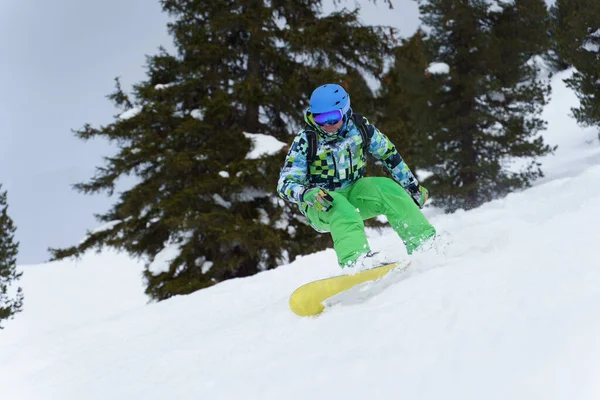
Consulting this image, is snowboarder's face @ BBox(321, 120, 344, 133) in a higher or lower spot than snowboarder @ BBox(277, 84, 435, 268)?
higher

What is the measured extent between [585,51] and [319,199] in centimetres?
1324

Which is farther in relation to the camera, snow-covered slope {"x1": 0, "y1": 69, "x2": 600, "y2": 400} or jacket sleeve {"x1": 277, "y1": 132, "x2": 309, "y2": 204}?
jacket sleeve {"x1": 277, "y1": 132, "x2": 309, "y2": 204}

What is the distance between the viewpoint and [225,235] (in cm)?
889

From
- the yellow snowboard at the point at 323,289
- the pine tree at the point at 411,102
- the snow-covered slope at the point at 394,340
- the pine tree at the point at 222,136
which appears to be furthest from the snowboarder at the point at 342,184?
the pine tree at the point at 411,102

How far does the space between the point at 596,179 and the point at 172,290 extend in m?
7.59

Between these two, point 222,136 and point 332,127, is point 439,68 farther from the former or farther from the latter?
point 332,127

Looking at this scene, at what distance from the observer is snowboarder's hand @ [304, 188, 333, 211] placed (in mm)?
3391

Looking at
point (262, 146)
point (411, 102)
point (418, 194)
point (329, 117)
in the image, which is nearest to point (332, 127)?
point (329, 117)

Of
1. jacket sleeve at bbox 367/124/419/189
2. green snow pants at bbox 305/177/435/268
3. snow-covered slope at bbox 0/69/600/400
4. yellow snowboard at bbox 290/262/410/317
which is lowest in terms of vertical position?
snow-covered slope at bbox 0/69/600/400

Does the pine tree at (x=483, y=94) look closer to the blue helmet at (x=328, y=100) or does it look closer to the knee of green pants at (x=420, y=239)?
the knee of green pants at (x=420, y=239)

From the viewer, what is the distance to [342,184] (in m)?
3.86

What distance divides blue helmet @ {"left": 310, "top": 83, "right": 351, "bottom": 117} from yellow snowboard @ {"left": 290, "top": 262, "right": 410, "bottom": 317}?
1.20 metres

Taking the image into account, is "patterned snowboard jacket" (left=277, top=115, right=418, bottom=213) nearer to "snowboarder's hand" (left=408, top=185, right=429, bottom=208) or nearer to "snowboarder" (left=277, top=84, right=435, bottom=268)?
"snowboarder" (left=277, top=84, right=435, bottom=268)

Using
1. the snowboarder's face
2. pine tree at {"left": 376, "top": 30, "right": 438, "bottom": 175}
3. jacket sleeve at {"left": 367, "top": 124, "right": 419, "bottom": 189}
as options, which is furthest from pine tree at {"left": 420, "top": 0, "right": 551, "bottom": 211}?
the snowboarder's face
